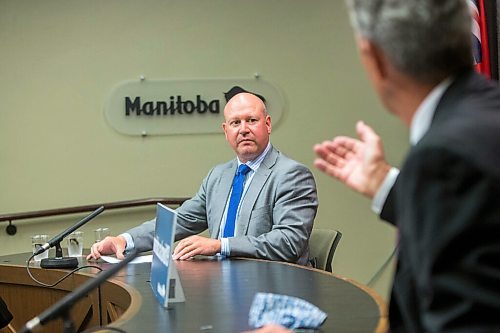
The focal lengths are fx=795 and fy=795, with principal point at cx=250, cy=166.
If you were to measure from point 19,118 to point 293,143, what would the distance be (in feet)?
5.43

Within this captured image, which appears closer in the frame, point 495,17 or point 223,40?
point 495,17

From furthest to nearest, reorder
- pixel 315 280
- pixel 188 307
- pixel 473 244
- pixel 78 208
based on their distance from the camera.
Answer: pixel 78 208
pixel 315 280
pixel 188 307
pixel 473 244

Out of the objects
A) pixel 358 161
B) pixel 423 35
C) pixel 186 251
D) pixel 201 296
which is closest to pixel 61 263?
pixel 186 251

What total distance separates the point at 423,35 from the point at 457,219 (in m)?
0.24

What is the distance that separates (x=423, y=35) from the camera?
989 millimetres

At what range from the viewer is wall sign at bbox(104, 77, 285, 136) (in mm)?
4797

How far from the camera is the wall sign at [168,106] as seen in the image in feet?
15.7

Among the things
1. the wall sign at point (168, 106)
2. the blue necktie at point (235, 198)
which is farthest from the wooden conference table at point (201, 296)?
the wall sign at point (168, 106)

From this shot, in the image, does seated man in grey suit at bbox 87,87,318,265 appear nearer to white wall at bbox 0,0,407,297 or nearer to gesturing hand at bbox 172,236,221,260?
gesturing hand at bbox 172,236,221,260

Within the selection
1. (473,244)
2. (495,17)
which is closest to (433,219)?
(473,244)

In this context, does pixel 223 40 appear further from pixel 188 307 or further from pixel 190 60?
pixel 188 307

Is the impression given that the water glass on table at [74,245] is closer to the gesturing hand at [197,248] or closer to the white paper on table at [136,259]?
the white paper on table at [136,259]

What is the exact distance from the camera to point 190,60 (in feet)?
15.9

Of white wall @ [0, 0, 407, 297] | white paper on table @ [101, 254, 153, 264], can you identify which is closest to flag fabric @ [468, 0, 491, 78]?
white wall @ [0, 0, 407, 297]
